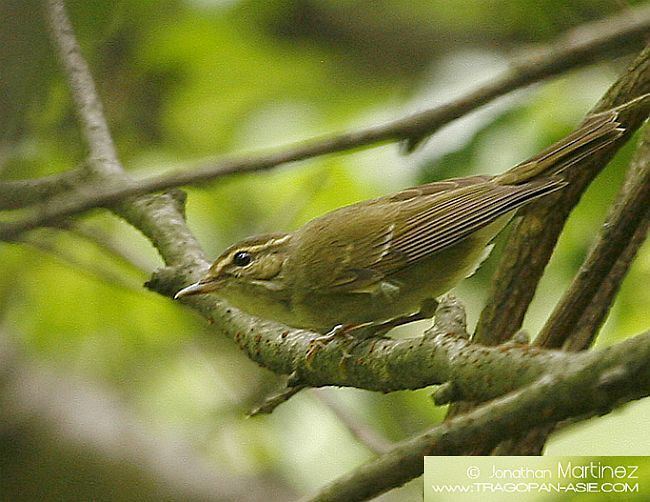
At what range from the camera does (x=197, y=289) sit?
1.67 m

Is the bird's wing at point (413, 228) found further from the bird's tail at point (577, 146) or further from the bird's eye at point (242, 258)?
the bird's eye at point (242, 258)

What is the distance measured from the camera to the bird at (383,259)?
160 cm

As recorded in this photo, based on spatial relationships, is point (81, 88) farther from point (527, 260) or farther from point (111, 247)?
point (527, 260)

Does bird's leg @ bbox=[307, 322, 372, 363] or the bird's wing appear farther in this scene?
the bird's wing

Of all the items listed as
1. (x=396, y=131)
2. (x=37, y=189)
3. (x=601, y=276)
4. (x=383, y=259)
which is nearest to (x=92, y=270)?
(x=37, y=189)

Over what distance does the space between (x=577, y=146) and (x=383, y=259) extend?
400 millimetres

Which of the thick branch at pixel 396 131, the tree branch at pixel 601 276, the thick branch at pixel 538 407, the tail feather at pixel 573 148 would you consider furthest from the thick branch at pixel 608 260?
the thick branch at pixel 538 407

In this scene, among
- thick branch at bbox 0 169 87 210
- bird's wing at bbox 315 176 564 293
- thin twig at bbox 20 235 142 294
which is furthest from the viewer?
thin twig at bbox 20 235 142 294

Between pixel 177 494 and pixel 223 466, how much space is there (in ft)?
0.51

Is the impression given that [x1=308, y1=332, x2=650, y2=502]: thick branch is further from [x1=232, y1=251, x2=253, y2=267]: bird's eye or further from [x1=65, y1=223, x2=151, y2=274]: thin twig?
[x1=65, y1=223, x2=151, y2=274]: thin twig

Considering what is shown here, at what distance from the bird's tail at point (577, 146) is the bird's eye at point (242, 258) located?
0.50m

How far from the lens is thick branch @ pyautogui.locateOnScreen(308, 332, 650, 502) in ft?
2.72

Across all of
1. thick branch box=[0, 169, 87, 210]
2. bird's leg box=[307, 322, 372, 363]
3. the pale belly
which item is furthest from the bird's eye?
thick branch box=[0, 169, 87, 210]

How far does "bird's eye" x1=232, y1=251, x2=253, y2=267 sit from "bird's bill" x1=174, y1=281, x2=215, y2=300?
8 cm
